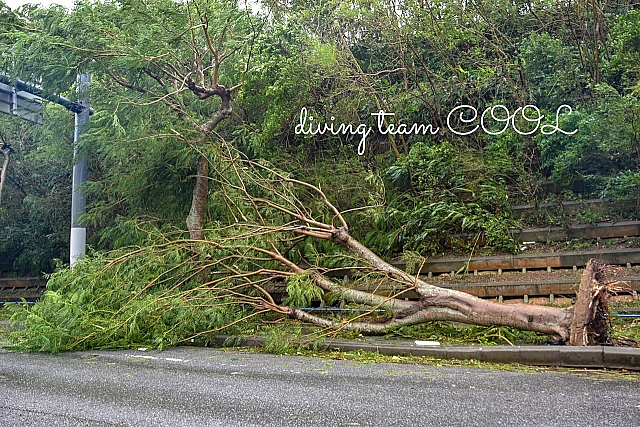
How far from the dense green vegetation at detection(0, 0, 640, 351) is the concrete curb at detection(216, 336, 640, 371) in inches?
85.9

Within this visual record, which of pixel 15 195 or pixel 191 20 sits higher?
pixel 191 20

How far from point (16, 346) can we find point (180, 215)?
14.4 feet

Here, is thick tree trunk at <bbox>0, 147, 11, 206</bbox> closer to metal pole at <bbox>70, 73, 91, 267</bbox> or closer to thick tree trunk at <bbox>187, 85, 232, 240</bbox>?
metal pole at <bbox>70, 73, 91, 267</bbox>

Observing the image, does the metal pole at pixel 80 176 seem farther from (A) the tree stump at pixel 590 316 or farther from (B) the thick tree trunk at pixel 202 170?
(A) the tree stump at pixel 590 316

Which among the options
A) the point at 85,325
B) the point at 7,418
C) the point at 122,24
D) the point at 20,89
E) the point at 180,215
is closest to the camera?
the point at 7,418

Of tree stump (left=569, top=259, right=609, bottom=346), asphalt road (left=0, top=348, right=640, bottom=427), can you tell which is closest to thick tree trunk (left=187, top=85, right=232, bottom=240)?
asphalt road (left=0, top=348, right=640, bottom=427)

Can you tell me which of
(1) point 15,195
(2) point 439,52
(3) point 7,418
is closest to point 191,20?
(2) point 439,52

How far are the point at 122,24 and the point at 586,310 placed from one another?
9270mm

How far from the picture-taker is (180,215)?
1141 centimetres

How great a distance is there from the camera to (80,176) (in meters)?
11.5

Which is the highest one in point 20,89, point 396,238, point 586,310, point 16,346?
point 20,89

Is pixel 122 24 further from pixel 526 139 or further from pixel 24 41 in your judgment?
pixel 526 139

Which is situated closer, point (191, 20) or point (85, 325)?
point (85, 325)

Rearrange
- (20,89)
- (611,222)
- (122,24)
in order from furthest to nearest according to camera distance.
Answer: (20,89) < (122,24) < (611,222)
